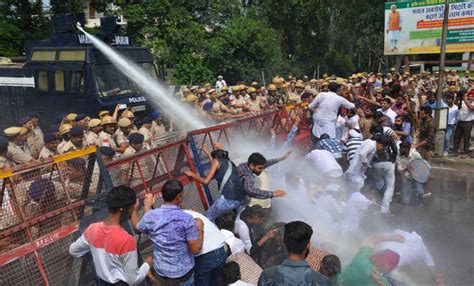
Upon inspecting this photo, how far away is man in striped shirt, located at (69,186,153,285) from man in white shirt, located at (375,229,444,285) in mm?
2438

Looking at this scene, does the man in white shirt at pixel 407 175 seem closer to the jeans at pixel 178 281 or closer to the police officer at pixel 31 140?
the jeans at pixel 178 281

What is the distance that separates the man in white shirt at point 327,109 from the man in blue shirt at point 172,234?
4992 millimetres

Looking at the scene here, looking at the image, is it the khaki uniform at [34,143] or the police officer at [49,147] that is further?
the khaki uniform at [34,143]

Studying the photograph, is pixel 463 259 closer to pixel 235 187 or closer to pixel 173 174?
pixel 235 187

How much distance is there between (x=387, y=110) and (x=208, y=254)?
6.09 meters

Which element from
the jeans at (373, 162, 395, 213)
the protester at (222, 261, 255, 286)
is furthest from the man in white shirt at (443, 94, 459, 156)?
the protester at (222, 261, 255, 286)

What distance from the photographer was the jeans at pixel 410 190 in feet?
24.7

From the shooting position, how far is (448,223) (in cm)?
692

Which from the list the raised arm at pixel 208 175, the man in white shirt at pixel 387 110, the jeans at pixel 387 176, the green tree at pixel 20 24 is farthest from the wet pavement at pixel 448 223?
the green tree at pixel 20 24

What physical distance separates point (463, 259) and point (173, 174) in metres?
3.84

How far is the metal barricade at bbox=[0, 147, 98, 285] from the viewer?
12.0ft

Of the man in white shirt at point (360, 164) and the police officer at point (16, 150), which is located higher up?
the police officer at point (16, 150)

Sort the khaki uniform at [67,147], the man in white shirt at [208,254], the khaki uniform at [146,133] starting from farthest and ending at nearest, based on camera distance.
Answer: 1. the khaki uniform at [146,133]
2. the khaki uniform at [67,147]
3. the man in white shirt at [208,254]

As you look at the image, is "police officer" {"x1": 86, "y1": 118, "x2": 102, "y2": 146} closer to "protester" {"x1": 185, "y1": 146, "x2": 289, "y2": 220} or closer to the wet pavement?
"protester" {"x1": 185, "y1": 146, "x2": 289, "y2": 220}
